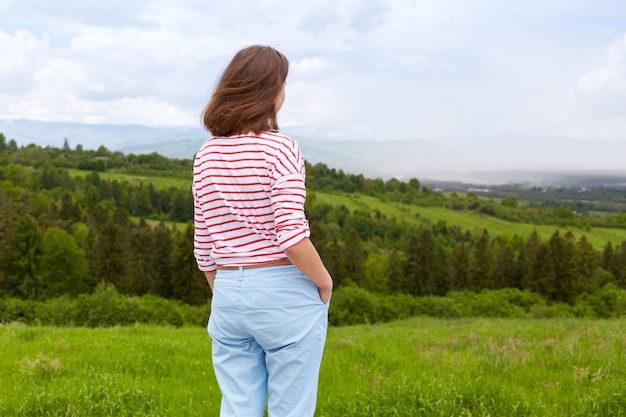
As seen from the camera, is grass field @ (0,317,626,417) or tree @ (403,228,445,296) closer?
grass field @ (0,317,626,417)

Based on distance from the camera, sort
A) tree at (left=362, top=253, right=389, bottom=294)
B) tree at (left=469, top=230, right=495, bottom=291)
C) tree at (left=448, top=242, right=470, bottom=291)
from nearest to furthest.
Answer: tree at (left=448, top=242, right=470, bottom=291), tree at (left=469, top=230, right=495, bottom=291), tree at (left=362, top=253, right=389, bottom=294)

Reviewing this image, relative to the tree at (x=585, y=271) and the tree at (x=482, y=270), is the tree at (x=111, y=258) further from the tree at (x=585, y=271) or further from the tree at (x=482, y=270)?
the tree at (x=585, y=271)

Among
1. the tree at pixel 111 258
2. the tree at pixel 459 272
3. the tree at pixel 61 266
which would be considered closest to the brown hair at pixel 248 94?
the tree at pixel 61 266

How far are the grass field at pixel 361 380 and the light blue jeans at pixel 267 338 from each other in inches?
76.1

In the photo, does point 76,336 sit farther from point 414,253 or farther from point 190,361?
point 414,253

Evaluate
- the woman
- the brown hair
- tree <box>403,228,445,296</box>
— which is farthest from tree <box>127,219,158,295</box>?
the brown hair

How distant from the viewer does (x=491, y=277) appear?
311 ft

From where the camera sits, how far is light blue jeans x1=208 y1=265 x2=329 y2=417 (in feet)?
10.6

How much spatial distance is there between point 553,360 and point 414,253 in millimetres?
86404

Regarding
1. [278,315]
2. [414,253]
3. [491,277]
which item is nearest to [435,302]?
[414,253]

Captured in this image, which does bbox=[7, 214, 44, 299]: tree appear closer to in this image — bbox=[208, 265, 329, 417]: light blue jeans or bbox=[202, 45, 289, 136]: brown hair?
bbox=[208, 265, 329, 417]: light blue jeans

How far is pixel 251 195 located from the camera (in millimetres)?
3188

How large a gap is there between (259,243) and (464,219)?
18536cm

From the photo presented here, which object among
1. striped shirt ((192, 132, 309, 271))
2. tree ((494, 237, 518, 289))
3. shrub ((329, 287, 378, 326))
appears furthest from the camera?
tree ((494, 237, 518, 289))
